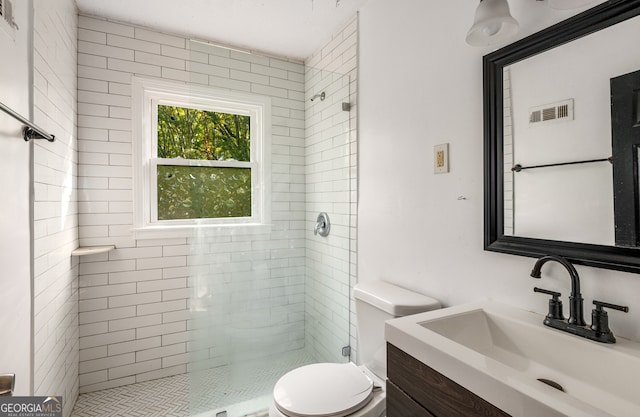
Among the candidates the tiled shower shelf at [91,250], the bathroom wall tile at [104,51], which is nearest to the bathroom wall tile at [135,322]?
the tiled shower shelf at [91,250]

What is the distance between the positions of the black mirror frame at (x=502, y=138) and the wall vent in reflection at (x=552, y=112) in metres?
0.11

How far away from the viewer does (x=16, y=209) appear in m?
1.19

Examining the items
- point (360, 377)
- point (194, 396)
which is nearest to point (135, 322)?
point (194, 396)

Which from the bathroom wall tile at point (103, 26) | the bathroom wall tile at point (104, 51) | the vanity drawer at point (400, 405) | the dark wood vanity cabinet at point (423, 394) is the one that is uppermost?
the bathroom wall tile at point (103, 26)

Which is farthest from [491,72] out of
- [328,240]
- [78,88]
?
[78,88]

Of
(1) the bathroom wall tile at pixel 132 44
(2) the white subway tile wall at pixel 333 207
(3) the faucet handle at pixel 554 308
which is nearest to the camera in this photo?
(3) the faucet handle at pixel 554 308

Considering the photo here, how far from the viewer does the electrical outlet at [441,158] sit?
142cm

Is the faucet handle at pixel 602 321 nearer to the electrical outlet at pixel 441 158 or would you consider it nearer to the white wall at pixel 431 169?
the white wall at pixel 431 169

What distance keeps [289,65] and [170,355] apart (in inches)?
94.3

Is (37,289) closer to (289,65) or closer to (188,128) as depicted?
Answer: (188,128)

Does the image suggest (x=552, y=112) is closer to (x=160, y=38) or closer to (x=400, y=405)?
(x=400, y=405)

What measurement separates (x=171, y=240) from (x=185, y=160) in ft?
2.33

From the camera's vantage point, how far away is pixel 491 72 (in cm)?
123

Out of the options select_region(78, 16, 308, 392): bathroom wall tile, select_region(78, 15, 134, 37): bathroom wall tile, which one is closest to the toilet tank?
select_region(78, 16, 308, 392): bathroom wall tile
